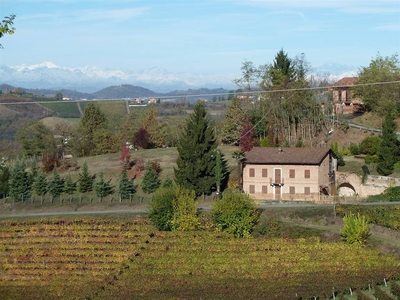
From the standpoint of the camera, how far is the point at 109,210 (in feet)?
196

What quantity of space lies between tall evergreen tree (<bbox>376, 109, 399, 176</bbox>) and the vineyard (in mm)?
18498

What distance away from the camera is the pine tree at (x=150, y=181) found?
65562mm

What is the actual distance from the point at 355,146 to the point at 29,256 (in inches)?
1457

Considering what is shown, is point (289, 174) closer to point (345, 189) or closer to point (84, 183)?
point (345, 189)

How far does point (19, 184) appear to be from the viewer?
221ft

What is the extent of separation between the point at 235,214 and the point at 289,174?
12.4 metres

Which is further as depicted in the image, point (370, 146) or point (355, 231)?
point (370, 146)

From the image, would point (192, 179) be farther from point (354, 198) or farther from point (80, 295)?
point (80, 295)

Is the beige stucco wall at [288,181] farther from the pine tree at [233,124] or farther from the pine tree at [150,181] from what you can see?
the pine tree at [233,124]

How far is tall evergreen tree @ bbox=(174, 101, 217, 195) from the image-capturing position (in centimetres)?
6222

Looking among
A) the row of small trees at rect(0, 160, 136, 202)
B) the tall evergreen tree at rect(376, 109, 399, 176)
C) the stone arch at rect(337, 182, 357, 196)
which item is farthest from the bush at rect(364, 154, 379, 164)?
the row of small trees at rect(0, 160, 136, 202)

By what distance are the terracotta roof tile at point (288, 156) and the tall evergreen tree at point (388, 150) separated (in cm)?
493

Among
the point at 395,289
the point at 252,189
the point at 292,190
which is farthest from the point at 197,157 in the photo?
the point at 395,289

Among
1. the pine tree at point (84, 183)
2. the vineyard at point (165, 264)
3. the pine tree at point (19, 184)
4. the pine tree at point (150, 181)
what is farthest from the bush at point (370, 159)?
the pine tree at point (19, 184)
